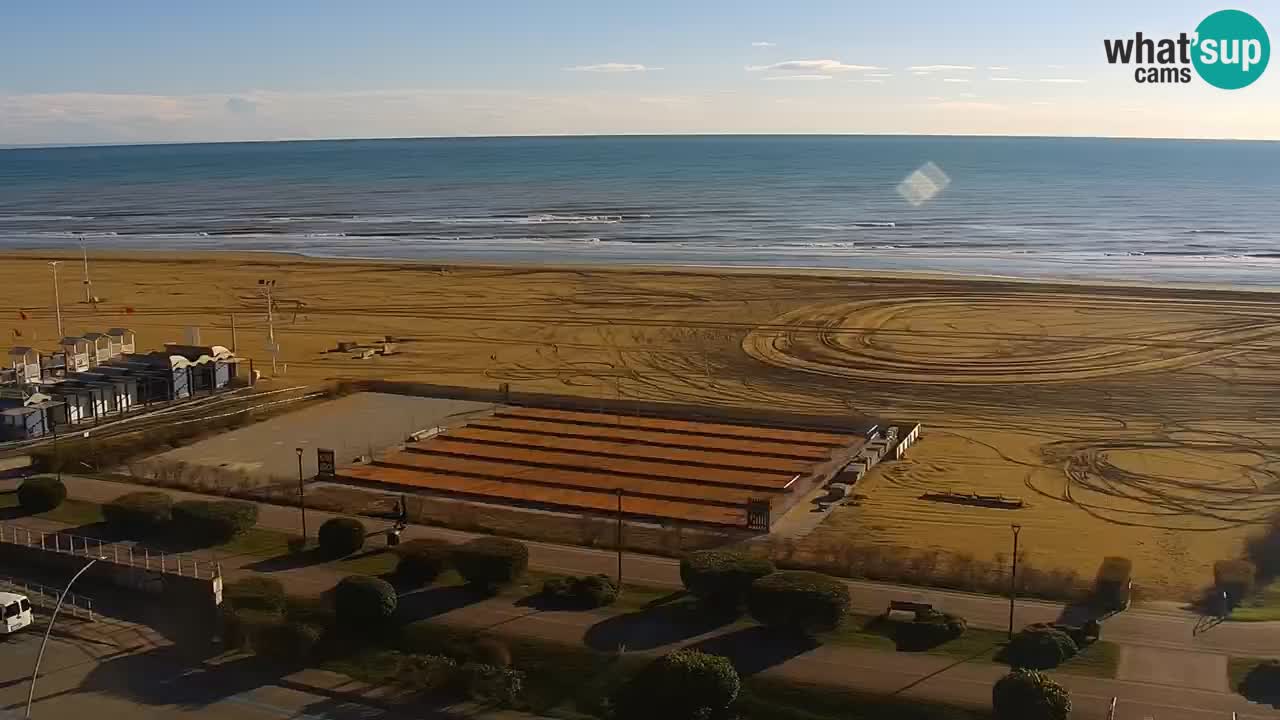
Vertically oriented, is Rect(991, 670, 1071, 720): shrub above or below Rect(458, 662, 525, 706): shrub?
above

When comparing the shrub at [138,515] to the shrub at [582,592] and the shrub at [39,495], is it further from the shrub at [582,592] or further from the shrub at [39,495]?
the shrub at [582,592]

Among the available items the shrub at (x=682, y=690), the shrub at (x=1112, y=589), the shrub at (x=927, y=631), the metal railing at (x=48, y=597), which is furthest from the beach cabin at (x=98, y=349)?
the shrub at (x=1112, y=589)

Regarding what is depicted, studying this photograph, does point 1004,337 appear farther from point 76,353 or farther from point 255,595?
point 255,595

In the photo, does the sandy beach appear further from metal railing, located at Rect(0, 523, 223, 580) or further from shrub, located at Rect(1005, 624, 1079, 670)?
metal railing, located at Rect(0, 523, 223, 580)

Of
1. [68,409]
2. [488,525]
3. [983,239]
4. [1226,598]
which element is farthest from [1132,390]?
[983,239]

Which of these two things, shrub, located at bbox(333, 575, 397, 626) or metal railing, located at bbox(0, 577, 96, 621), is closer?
shrub, located at bbox(333, 575, 397, 626)

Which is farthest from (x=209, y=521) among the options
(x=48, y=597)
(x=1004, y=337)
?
(x=1004, y=337)

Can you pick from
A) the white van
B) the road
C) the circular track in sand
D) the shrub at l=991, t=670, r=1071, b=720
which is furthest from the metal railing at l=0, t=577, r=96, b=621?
the circular track in sand
